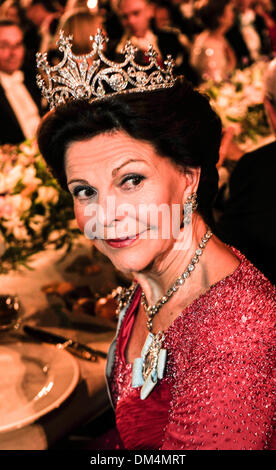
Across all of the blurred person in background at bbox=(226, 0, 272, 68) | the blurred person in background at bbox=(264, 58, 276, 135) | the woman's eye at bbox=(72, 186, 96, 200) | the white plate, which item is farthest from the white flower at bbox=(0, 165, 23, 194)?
the blurred person in background at bbox=(226, 0, 272, 68)

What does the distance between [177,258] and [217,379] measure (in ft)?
1.47

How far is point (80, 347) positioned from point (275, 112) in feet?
5.60

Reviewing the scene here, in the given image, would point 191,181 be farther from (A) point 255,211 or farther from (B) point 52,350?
(A) point 255,211

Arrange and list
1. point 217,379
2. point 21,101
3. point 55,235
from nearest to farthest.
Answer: point 217,379 → point 55,235 → point 21,101

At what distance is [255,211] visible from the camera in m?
2.61

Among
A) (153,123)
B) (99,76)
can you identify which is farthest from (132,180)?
(99,76)

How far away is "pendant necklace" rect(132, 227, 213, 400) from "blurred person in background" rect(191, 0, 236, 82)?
2.96 meters

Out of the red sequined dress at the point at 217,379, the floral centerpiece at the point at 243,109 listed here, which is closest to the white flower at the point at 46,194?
the red sequined dress at the point at 217,379

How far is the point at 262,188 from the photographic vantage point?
2.62 m


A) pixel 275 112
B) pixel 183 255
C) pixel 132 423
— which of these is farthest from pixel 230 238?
pixel 132 423

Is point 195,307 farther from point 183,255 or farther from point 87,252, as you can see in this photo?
point 87,252

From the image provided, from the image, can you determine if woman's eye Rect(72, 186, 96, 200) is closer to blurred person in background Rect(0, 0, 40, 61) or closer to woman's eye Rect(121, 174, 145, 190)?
woman's eye Rect(121, 174, 145, 190)

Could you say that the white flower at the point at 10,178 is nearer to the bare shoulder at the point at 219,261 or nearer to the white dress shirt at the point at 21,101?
the bare shoulder at the point at 219,261

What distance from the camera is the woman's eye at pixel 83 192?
1.43m
